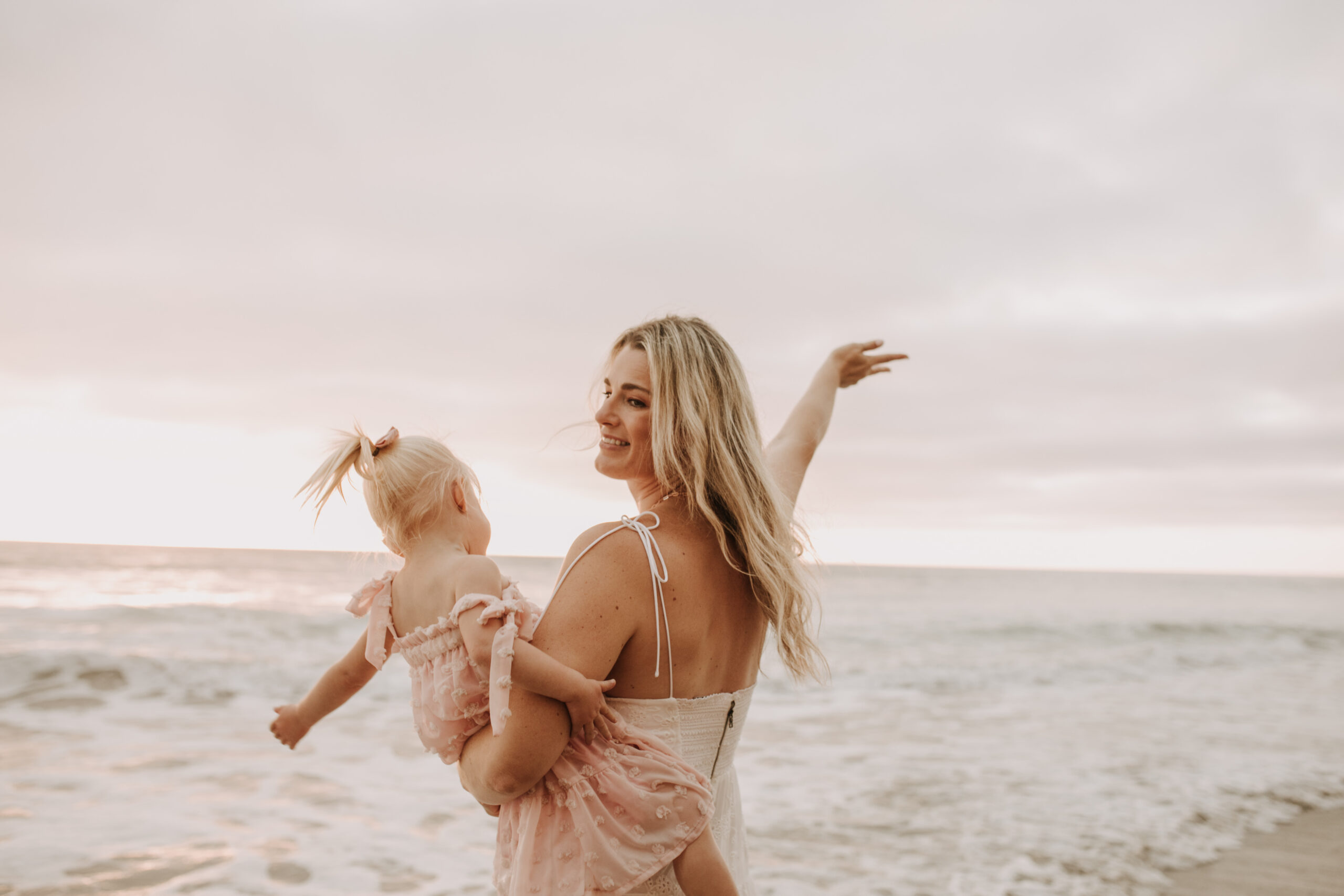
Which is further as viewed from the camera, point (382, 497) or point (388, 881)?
point (388, 881)

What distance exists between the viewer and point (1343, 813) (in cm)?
613

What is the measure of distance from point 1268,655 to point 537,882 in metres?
20.5

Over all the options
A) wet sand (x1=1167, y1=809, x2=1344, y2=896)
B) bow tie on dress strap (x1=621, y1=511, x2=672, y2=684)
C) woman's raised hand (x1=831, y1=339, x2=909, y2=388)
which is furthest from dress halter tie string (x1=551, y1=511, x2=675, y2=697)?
wet sand (x1=1167, y1=809, x2=1344, y2=896)

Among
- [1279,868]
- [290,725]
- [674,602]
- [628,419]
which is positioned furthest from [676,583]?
[1279,868]

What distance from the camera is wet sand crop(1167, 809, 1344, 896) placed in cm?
474

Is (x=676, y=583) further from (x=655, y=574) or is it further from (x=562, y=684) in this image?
(x=562, y=684)

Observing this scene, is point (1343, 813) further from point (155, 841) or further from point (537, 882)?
point (155, 841)

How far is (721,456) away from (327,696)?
1.39 m

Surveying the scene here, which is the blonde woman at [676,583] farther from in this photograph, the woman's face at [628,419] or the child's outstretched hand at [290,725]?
the child's outstretched hand at [290,725]

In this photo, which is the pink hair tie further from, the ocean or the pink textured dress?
the pink textured dress

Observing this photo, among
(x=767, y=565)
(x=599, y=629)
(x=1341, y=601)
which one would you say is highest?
(x=767, y=565)

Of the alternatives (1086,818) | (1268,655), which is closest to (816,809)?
(1086,818)

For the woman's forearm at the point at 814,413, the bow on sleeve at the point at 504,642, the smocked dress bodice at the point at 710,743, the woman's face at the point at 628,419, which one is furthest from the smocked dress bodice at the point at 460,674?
the woman's forearm at the point at 814,413

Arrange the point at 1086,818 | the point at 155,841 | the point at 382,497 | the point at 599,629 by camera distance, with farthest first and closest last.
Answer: the point at 1086,818 → the point at 155,841 → the point at 382,497 → the point at 599,629
